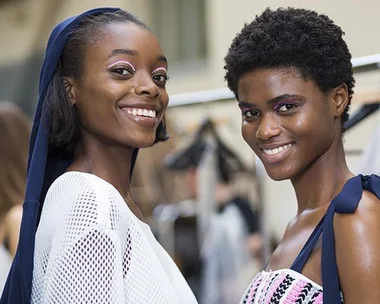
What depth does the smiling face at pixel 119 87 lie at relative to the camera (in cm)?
166

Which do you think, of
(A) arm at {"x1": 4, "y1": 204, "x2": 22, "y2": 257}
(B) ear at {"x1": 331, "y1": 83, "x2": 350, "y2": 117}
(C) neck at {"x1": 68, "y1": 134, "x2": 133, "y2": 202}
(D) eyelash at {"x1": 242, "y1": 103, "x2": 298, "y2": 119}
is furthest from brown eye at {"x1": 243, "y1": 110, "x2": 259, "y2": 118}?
(A) arm at {"x1": 4, "y1": 204, "x2": 22, "y2": 257}

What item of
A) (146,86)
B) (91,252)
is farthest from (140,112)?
(91,252)

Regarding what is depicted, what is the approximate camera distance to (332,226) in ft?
4.76

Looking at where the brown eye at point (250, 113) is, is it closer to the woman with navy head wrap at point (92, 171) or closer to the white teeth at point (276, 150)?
the white teeth at point (276, 150)

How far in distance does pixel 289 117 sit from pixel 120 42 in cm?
48

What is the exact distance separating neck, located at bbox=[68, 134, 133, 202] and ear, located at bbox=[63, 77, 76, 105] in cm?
11

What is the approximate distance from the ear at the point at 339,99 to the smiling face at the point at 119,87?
46 centimetres

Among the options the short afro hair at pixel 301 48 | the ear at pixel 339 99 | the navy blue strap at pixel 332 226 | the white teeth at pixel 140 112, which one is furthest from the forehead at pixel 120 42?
the navy blue strap at pixel 332 226

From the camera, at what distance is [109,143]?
1745mm

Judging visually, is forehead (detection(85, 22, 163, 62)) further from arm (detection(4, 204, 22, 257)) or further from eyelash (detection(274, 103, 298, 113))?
arm (detection(4, 204, 22, 257))

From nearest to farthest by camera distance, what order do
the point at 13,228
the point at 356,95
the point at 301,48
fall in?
the point at 301,48
the point at 13,228
the point at 356,95

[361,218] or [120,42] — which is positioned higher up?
[120,42]

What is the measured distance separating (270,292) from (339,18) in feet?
3.47

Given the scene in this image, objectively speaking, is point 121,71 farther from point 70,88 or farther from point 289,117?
point 289,117
